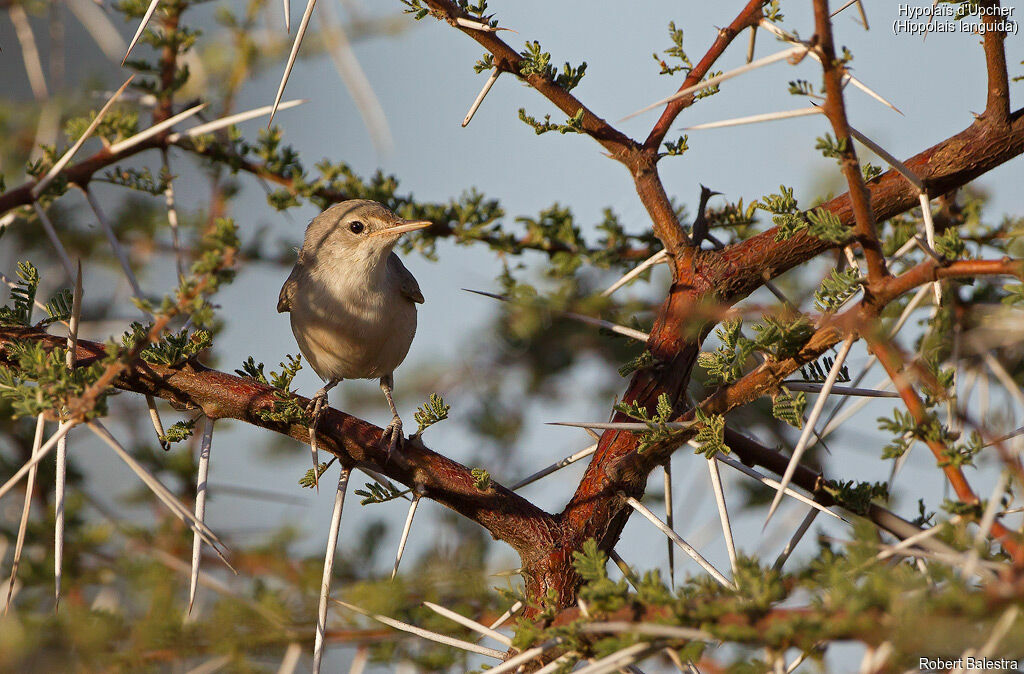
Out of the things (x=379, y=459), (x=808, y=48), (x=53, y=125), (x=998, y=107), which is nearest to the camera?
(x=808, y=48)

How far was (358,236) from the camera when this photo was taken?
4754mm

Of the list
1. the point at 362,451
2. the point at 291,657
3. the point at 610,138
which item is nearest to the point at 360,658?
the point at 291,657

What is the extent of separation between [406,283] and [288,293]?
670mm

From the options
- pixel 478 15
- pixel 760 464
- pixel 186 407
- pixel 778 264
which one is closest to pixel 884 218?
pixel 778 264

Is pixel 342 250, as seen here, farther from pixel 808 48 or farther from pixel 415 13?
pixel 808 48

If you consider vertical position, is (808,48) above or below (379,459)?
above

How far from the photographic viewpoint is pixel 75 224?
5.04 meters

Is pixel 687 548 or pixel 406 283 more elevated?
pixel 406 283

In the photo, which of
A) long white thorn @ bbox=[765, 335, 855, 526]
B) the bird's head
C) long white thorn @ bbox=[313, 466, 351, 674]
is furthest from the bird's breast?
long white thorn @ bbox=[765, 335, 855, 526]

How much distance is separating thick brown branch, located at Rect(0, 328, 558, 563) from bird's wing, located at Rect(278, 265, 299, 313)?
6.74 ft

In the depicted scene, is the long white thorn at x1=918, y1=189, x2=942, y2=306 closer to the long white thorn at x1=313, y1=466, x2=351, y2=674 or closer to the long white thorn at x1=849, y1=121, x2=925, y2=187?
the long white thorn at x1=849, y1=121, x2=925, y2=187

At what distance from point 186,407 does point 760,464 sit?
73.4 inches

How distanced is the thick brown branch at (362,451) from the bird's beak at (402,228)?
126 centimetres

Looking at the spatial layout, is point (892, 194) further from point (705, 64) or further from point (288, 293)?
point (288, 293)
